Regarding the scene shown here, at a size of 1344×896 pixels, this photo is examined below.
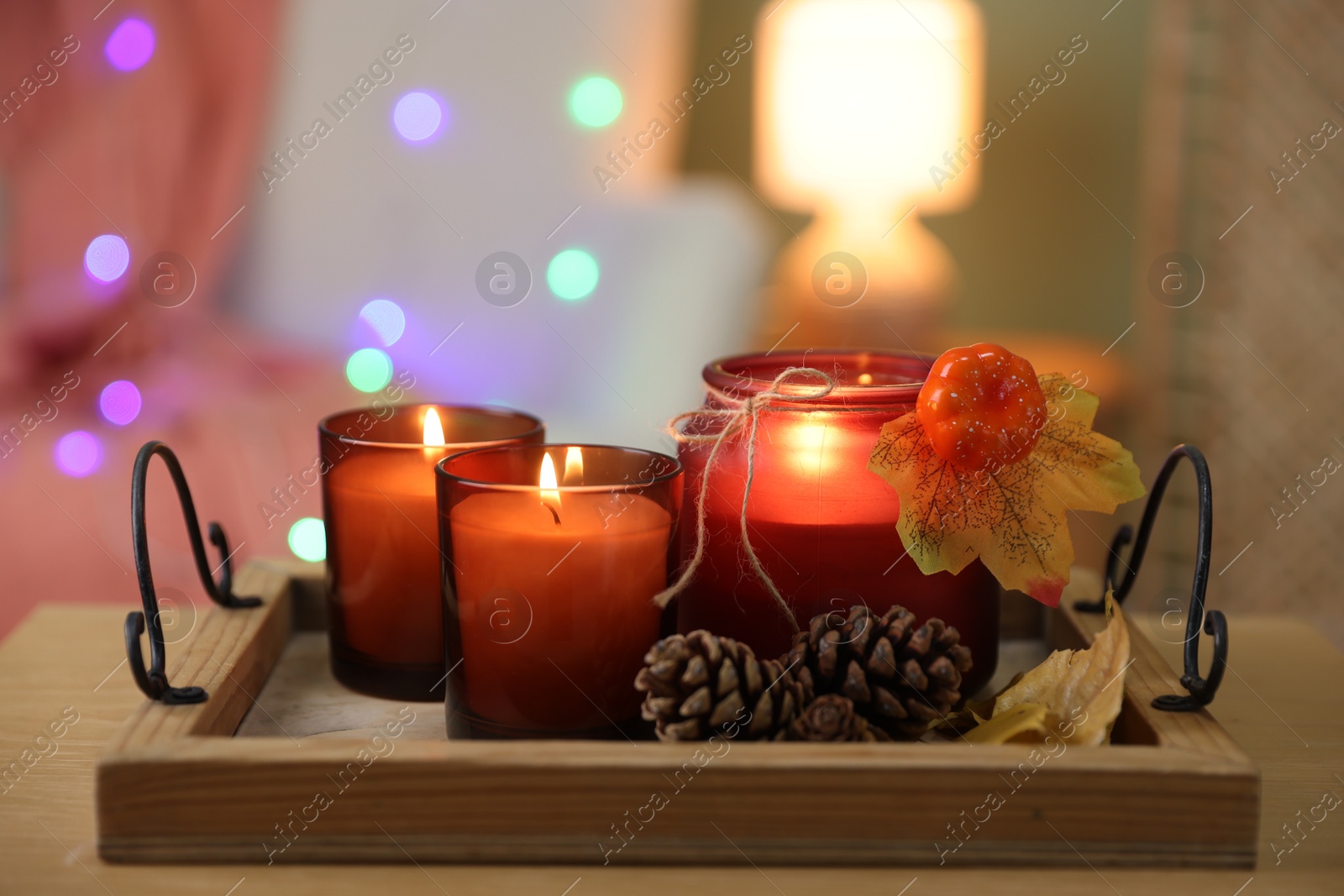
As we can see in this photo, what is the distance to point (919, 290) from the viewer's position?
1.96m

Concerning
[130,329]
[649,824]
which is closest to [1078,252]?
[130,329]

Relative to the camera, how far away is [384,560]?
1.88 ft

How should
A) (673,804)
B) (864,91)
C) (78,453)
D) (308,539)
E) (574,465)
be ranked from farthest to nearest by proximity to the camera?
(864,91), (78,453), (308,539), (574,465), (673,804)

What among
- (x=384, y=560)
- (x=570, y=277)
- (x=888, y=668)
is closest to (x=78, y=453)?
(x=570, y=277)

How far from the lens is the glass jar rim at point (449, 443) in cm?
56

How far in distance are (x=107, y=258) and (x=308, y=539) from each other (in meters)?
0.60

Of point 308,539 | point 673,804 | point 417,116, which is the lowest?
point 308,539

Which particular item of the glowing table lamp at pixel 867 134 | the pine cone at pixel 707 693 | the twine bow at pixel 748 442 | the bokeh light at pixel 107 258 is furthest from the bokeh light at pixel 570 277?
the pine cone at pixel 707 693

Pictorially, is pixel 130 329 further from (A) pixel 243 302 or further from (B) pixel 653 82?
(B) pixel 653 82

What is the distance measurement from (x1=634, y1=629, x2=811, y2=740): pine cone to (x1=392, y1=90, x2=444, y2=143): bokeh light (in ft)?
4.32

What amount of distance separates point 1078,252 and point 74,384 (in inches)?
73.7

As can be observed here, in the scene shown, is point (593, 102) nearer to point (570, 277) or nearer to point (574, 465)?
point (570, 277)

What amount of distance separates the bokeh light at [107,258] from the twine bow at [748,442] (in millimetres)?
1257

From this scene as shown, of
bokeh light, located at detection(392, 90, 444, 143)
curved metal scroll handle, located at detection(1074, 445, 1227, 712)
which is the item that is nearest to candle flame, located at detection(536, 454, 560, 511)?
curved metal scroll handle, located at detection(1074, 445, 1227, 712)
